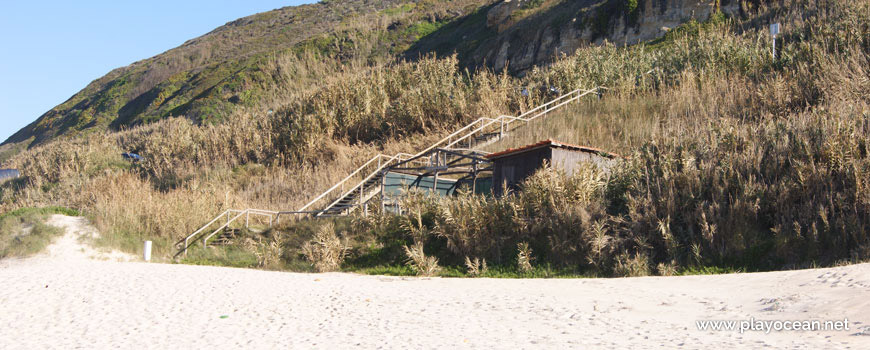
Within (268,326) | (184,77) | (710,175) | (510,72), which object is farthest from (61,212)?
(184,77)

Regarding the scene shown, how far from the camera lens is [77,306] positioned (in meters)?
9.61

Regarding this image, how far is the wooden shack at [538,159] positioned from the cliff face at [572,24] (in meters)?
17.2

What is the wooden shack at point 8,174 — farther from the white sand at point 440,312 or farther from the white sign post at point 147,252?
the white sand at point 440,312

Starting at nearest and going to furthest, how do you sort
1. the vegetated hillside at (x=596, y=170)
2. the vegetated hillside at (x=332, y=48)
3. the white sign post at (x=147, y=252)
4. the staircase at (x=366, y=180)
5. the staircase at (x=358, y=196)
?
the vegetated hillside at (x=596, y=170), the white sign post at (x=147, y=252), the staircase at (x=366, y=180), the staircase at (x=358, y=196), the vegetated hillside at (x=332, y=48)

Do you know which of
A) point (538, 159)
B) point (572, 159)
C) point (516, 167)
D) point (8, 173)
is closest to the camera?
point (538, 159)

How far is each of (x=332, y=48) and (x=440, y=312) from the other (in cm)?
4765

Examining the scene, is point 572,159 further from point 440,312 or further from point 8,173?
point 8,173

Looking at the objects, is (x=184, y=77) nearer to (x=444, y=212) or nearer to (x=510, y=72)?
(x=510, y=72)

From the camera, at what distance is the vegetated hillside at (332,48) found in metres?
32.8

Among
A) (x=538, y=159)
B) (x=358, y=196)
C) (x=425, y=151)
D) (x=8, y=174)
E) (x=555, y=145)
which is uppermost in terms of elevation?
(x=8, y=174)

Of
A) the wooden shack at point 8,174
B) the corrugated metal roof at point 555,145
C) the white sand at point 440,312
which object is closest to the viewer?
the white sand at point 440,312

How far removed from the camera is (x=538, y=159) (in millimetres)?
14672

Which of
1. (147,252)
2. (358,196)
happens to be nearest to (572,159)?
(358,196)

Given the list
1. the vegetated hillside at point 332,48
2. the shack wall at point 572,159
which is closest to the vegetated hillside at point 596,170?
the shack wall at point 572,159
